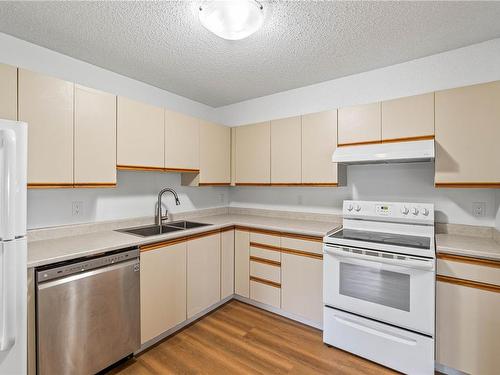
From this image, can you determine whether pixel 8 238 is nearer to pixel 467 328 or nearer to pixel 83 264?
pixel 83 264

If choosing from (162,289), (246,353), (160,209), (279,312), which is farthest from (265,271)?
(160,209)

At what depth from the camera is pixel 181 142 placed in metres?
2.65

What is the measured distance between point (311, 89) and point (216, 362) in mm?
2819

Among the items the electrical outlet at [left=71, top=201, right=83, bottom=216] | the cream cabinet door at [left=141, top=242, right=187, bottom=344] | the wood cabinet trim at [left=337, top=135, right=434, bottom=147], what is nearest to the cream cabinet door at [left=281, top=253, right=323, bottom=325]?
the cream cabinet door at [left=141, top=242, right=187, bottom=344]

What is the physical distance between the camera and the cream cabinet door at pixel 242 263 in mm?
2756

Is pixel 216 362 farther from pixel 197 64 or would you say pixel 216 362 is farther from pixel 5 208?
pixel 197 64

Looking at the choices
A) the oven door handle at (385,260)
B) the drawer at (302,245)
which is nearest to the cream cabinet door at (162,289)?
the drawer at (302,245)

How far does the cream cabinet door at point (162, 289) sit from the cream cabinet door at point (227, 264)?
0.53 m

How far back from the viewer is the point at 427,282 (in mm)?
1715

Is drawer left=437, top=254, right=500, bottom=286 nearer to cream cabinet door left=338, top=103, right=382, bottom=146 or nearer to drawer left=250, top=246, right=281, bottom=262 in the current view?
cream cabinet door left=338, top=103, right=382, bottom=146

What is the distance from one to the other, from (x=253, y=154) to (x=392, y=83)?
1594 millimetres

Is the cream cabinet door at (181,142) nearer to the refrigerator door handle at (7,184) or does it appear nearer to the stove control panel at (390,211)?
the refrigerator door handle at (7,184)

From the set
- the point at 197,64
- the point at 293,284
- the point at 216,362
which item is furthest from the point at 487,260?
the point at 197,64

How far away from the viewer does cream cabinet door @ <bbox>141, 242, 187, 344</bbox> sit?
1998mm
